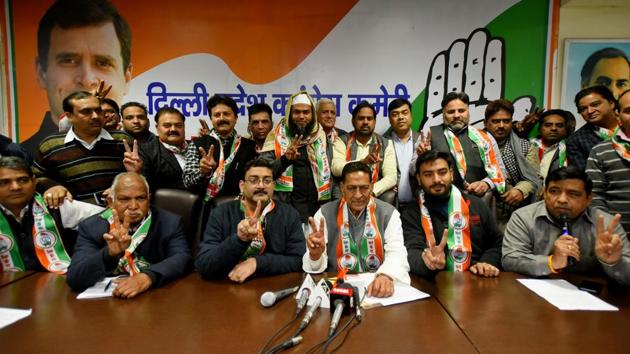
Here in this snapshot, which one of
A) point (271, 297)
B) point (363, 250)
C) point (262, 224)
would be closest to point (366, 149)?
point (363, 250)

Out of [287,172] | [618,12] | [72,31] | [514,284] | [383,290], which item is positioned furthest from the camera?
[72,31]

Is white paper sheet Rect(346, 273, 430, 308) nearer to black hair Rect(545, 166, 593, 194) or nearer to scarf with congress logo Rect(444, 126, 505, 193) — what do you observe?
black hair Rect(545, 166, 593, 194)

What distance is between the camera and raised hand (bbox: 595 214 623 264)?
5.13ft

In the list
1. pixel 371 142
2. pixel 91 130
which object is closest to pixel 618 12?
pixel 371 142

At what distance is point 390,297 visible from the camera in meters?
1.43

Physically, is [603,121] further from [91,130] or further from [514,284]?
[91,130]

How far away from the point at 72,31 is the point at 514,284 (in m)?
4.57

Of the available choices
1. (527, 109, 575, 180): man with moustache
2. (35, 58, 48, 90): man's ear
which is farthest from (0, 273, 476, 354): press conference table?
(35, 58, 48, 90): man's ear

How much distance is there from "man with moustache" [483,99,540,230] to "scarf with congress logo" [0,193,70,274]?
8.93 feet

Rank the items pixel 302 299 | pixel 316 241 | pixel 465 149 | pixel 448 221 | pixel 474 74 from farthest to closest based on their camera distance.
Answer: pixel 474 74, pixel 465 149, pixel 448 221, pixel 316 241, pixel 302 299

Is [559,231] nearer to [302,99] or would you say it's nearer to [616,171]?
[616,171]

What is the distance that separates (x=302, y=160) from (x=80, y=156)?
1.44m

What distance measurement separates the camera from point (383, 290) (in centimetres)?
144

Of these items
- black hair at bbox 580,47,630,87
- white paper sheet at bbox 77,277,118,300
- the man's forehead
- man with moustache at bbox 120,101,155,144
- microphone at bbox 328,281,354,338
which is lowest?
white paper sheet at bbox 77,277,118,300
